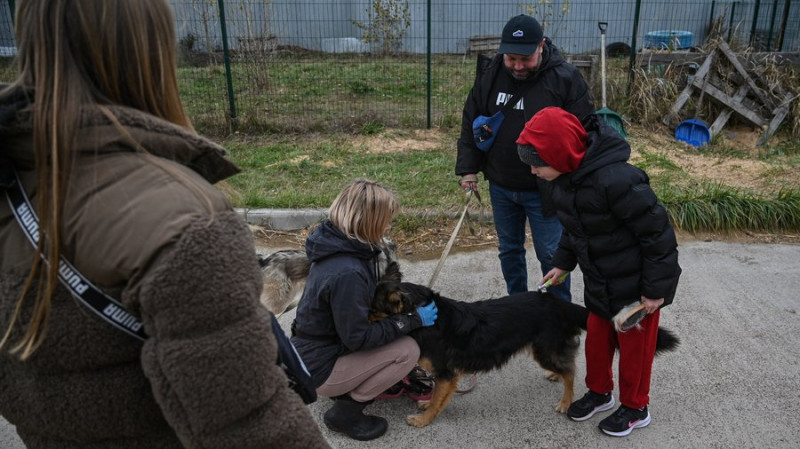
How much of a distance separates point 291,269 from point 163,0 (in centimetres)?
309

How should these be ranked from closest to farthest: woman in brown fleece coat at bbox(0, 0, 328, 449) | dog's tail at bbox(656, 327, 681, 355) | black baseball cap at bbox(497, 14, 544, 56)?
woman in brown fleece coat at bbox(0, 0, 328, 449), dog's tail at bbox(656, 327, 681, 355), black baseball cap at bbox(497, 14, 544, 56)

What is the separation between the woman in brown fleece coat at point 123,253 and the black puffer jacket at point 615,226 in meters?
2.09

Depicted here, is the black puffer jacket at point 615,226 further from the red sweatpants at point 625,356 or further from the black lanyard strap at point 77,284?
the black lanyard strap at point 77,284

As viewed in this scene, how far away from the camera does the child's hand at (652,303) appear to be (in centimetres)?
286

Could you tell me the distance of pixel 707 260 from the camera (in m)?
5.23

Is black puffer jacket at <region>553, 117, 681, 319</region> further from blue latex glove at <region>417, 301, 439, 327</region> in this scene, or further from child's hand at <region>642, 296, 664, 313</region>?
→ blue latex glove at <region>417, 301, 439, 327</region>

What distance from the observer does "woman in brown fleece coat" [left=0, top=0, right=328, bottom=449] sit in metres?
0.97

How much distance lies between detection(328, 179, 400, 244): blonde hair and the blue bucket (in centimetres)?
713

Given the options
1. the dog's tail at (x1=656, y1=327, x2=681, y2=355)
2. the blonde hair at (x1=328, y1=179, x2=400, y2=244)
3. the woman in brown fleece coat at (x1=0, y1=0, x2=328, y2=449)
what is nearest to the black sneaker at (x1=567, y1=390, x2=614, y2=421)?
the dog's tail at (x1=656, y1=327, x2=681, y2=355)

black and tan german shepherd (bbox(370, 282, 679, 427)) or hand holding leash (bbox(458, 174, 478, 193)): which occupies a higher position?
hand holding leash (bbox(458, 174, 478, 193))

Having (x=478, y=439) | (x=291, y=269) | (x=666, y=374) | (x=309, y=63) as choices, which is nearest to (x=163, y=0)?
(x=478, y=439)

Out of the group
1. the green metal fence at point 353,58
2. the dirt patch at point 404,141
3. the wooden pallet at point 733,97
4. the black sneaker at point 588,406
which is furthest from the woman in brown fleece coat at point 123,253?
the wooden pallet at point 733,97

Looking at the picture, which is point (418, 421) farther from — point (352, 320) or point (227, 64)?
point (227, 64)

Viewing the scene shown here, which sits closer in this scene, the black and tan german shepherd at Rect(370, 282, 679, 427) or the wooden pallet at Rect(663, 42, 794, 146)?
the black and tan german shepherd at Rect(370, 282, 679, 427)
